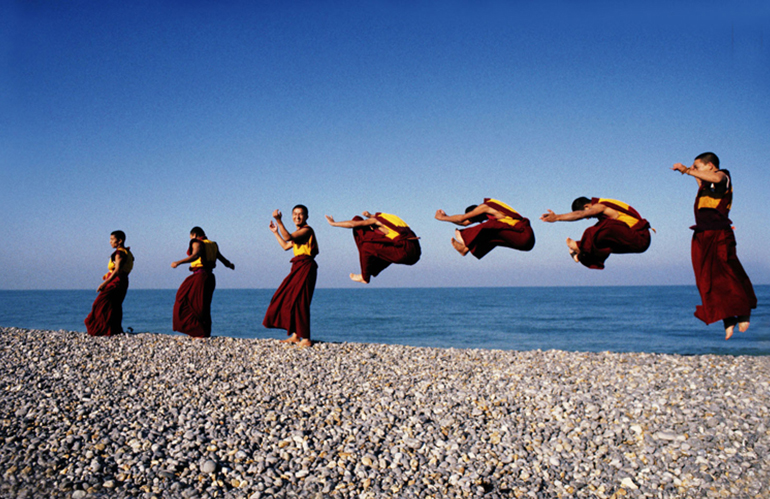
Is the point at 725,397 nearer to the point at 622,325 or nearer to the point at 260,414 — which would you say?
the point at 260,414

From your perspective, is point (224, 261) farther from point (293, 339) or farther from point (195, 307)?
point (293, 339)

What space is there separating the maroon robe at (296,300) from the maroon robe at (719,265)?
6076 mm

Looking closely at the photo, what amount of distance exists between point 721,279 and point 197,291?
909 cm

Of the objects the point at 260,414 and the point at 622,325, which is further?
the point at 622,325

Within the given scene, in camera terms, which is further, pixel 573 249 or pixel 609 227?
pixel 573 249

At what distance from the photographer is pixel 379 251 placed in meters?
7.64

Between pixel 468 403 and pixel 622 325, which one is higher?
pixel 468 403

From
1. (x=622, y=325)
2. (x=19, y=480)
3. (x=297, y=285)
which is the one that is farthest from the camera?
(x=622, y=325)

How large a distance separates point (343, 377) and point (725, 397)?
4.73 m

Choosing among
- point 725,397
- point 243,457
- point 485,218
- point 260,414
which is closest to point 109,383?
point 260,414

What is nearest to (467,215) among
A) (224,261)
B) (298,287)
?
(298,287)

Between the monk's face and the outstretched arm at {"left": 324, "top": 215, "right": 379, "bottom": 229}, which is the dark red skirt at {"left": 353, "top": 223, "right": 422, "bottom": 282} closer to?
the outstretched arm at {"left": 324, "top": 215, "right": 379, "bottom": 229}

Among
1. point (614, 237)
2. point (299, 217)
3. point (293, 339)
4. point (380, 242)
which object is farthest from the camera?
point (293, 339)

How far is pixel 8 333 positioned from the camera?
419 inches
